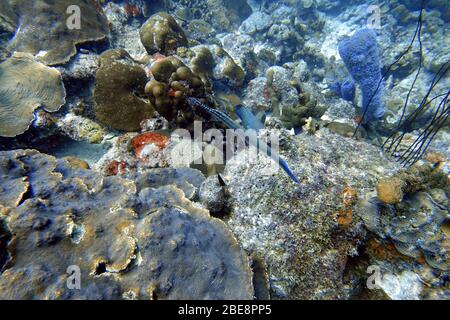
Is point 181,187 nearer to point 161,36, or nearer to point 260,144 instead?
point 260,144

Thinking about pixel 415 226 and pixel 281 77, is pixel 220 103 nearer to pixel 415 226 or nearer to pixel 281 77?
pixel 281 77

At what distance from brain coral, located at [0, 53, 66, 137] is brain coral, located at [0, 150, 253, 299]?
1.96m

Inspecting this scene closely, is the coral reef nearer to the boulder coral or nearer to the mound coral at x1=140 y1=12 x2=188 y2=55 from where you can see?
the boulder coral

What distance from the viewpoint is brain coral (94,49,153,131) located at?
4.38 m

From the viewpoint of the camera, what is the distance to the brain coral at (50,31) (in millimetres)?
5340

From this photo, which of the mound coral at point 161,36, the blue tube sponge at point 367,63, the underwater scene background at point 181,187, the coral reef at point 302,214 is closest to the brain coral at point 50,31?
the underwater scene background at point 181,187

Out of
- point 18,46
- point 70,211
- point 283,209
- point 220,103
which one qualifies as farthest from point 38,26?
point 283,209

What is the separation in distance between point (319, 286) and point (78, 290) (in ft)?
7.76

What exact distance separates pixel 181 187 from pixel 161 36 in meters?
4.54

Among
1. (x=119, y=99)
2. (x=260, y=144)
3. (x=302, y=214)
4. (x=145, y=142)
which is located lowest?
(x=145, y=142)

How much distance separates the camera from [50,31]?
559 centimetres
